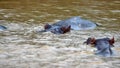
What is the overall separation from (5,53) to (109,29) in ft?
11.1

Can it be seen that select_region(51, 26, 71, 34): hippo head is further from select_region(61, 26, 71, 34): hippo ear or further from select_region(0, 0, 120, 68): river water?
select_region(0, 0, 120, 68): river water

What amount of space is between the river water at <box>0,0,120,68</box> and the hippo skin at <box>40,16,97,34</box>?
177 mm

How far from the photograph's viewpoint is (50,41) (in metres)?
7.50

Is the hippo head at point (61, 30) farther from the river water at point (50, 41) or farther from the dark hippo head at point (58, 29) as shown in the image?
the river water at point (50, 41)

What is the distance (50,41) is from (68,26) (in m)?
1.43

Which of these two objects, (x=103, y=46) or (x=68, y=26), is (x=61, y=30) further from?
(x=103, y=46)

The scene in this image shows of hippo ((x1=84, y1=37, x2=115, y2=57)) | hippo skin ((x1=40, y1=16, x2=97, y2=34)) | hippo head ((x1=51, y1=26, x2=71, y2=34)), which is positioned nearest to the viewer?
hippo ((x1=84, y1=37, x2=115, y2=57))

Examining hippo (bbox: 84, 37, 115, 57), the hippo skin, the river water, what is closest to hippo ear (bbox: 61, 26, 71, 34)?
the hippo skin

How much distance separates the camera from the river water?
19.4 feet

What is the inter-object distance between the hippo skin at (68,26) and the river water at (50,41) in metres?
0.18

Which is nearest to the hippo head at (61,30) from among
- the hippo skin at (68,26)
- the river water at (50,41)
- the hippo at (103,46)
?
the hippo skin at (68,26)

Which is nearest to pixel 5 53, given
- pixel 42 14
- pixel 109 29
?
pixel 109 29

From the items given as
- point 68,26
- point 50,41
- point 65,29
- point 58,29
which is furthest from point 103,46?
point 68,26

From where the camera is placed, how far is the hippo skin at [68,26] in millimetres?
8560
